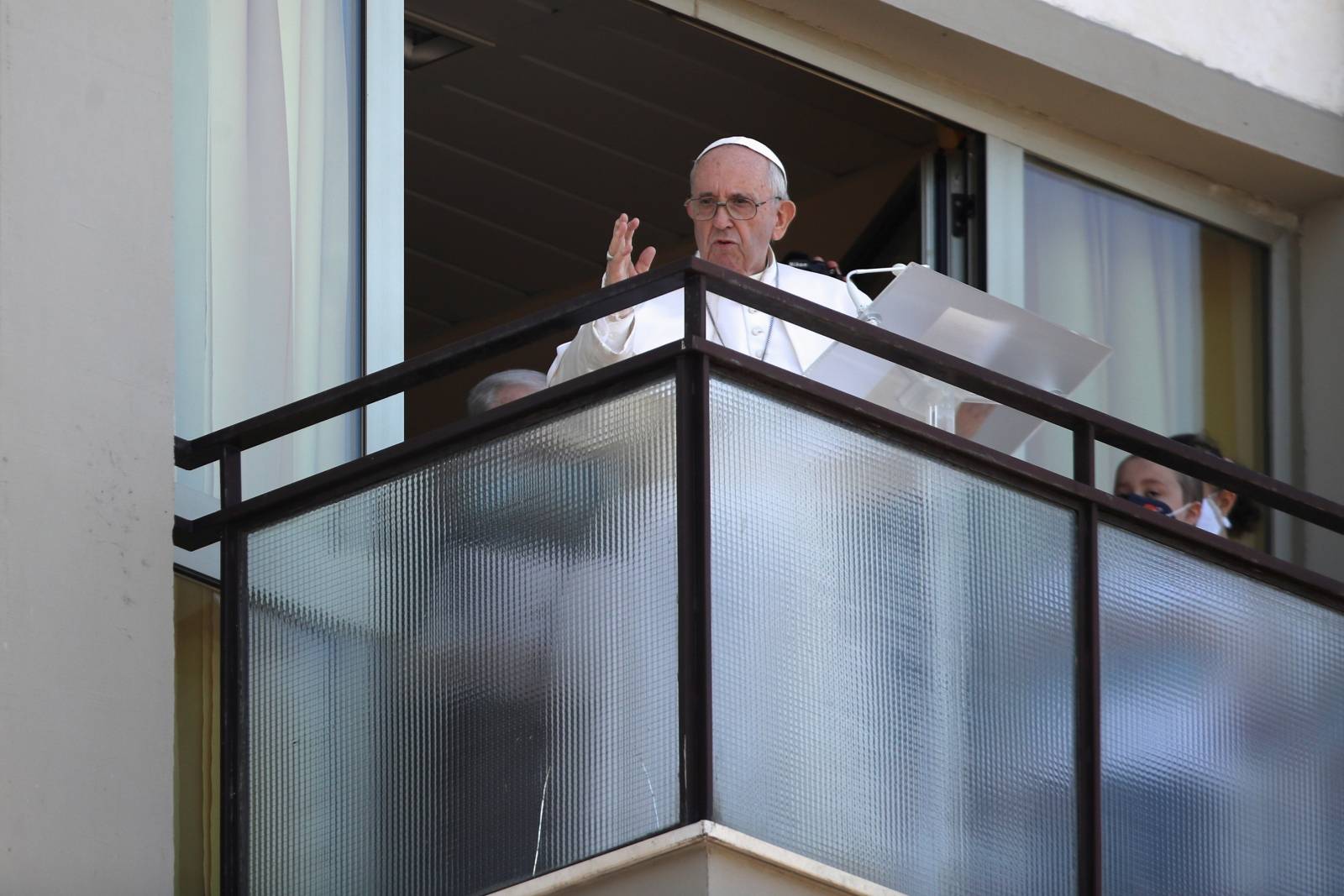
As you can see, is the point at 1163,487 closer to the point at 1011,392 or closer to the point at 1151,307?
the point at 1151,307

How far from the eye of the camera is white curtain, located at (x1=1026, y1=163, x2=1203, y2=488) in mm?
9297

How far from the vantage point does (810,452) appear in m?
5.87

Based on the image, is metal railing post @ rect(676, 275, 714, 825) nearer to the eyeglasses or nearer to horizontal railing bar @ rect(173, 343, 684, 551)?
horizontal railing bar @ rect(173, 343, 684, 551)

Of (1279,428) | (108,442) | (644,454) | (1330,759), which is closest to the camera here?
(644,454)

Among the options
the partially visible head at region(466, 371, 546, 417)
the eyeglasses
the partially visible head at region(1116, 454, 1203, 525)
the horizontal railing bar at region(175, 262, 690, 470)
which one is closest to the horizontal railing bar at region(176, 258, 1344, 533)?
the horizontal railing bar at region(175, 262, 690, 470)

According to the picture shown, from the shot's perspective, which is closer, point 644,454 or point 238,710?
point 644,454

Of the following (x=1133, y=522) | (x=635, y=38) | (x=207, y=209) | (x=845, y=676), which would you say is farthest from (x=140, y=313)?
(x=635, y=38)

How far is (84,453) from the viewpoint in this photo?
242 inches

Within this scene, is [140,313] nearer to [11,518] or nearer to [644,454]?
[11,518]

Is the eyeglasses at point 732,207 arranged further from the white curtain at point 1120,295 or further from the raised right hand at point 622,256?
the white curtain at point 1120,295

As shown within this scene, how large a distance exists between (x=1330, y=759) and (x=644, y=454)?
2055 mm

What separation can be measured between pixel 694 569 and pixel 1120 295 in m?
4.30

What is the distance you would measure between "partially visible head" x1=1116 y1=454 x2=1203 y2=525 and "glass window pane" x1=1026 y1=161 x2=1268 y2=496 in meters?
1.05

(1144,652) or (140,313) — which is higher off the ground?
(140,313)
